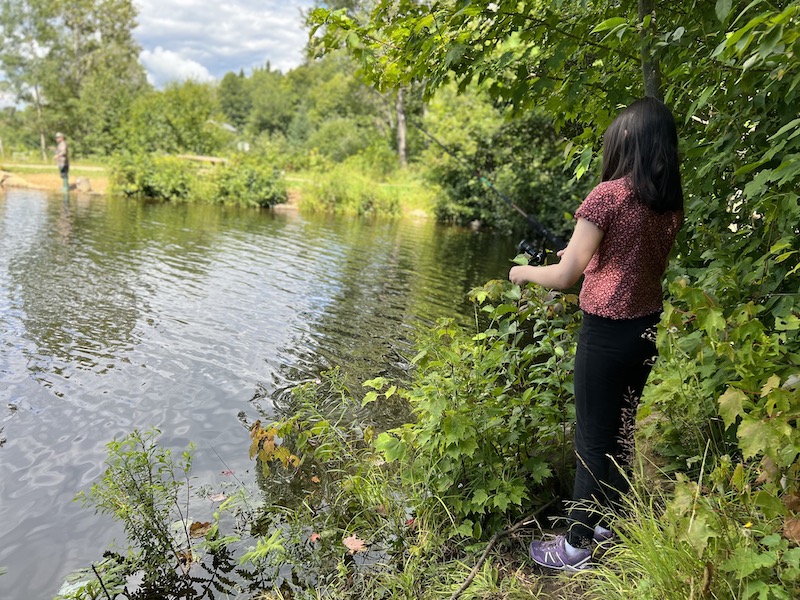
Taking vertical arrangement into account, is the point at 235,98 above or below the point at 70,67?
above

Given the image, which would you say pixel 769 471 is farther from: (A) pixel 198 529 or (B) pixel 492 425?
(A) pixel 198 529

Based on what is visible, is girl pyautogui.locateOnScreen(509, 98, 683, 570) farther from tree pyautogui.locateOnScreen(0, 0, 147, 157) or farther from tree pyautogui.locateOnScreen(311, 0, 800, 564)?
tree pyautogui.locateOnScreen(0, 0, 147, 157)

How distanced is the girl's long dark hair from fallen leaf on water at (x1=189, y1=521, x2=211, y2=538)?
9.61 feet

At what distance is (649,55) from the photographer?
8.93ft

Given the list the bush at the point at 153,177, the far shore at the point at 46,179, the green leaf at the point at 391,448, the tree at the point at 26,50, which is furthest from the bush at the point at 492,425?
the tree at the point at 26,50

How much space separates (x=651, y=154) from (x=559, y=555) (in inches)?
68.2

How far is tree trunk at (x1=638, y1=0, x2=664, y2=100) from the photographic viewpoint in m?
2.75

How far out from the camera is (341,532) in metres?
3.25

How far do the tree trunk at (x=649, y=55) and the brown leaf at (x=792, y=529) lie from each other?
2079 millimetres

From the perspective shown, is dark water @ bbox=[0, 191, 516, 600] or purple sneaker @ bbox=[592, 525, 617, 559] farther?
→ dark water @ bbox=[0, 191, 516, 600]

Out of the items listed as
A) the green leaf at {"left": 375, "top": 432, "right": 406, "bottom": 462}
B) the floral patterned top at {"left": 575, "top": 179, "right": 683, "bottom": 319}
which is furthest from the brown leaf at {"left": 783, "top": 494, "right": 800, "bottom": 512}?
the green leaf at {"left": 375, "top": 432, "right": 406, "bottom": 462}

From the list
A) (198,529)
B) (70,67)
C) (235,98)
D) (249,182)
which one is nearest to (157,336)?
(198,529)

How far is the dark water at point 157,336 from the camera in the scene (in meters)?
3.72

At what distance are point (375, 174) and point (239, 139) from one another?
23.8ft
